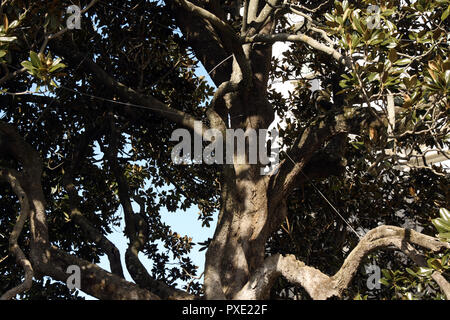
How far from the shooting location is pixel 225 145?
6910 millimetres

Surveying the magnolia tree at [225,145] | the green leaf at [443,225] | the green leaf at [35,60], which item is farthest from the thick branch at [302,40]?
the green leaf at [35,60]

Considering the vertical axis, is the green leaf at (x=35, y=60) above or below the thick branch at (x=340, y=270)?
above

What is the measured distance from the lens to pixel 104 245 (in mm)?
7082

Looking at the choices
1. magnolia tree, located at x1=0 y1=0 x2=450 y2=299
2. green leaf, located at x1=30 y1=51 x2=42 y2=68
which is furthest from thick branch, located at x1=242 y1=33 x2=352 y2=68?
green leaf, located at x1=30 y1=51 x2=42 y2=68

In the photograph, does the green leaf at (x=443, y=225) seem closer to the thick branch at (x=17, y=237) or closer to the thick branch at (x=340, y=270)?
the thick branch at (x=340, y=270)

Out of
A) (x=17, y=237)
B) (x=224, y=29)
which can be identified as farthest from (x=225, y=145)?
(x=17, y=237)

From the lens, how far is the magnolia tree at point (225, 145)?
5.70m

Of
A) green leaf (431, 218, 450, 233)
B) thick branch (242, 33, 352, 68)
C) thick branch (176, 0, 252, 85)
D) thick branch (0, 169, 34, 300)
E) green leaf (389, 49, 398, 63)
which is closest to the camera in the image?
green leaf (431, 218, 450, 233)

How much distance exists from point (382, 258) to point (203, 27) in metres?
4.64

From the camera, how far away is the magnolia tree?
224 inches

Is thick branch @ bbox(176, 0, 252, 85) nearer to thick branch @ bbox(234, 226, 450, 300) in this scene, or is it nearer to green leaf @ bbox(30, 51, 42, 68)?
green leaf @ bbox(30, 51, 42, 68)
